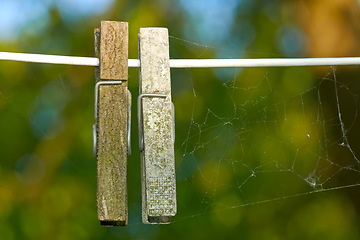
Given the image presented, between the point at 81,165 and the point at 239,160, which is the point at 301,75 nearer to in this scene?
the point at 239,160

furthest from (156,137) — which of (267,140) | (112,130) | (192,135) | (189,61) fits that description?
(192,135)

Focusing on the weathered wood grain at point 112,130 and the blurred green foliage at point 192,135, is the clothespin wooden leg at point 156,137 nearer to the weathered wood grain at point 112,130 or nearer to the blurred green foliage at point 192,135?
the weathered wood grain at point 112,130

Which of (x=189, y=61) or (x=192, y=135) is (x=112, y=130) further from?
(x=192, y=135)

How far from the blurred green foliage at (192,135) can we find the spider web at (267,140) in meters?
0.02

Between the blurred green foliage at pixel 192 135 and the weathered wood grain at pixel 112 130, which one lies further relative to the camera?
the blurred green foliage at pixel 192 135

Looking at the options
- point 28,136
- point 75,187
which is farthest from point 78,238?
point 28,136

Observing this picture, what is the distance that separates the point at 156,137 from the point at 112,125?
139 mm

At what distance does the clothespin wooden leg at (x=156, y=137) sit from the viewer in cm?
186

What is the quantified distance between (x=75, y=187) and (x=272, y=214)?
6.95 ft

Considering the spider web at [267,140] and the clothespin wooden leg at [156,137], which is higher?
the spider web at [267,140]

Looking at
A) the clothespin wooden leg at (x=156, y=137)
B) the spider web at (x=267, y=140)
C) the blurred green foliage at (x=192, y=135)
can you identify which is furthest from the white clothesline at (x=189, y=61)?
the blurred green foliage at (x=192, y=135)

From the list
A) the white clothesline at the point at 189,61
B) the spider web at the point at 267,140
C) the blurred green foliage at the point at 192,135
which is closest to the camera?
the white clothesline at the point at 189,61

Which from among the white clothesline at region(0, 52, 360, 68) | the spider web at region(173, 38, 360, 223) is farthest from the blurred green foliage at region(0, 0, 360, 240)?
the white clothesline at region(0, 52, 360, 68)

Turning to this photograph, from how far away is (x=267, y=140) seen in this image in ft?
20.0
